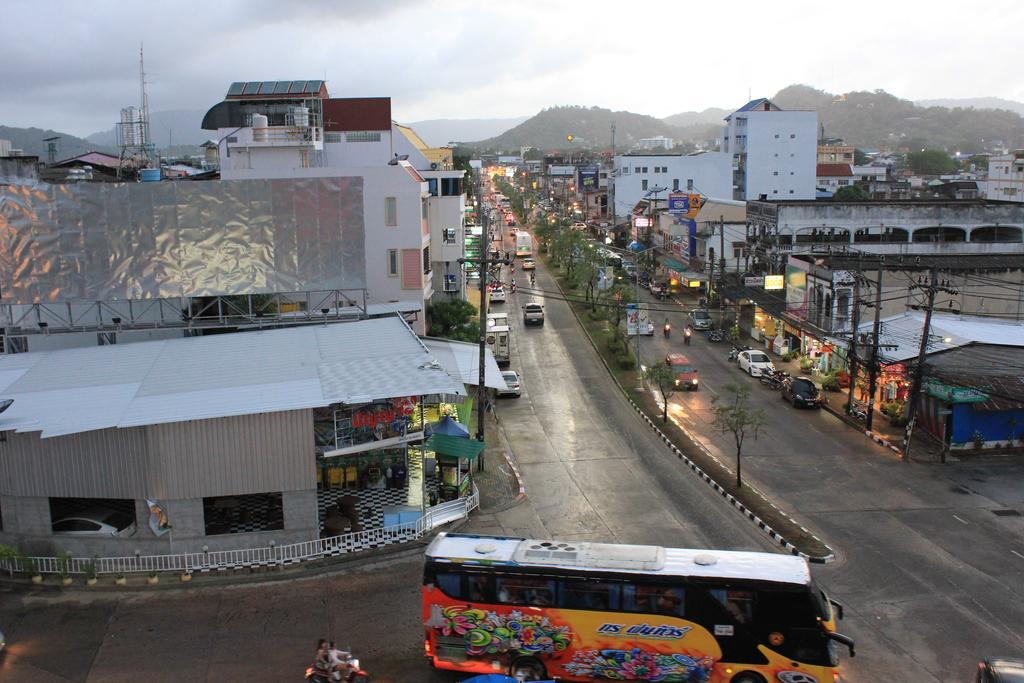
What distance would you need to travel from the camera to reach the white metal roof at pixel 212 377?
17969 millimetres

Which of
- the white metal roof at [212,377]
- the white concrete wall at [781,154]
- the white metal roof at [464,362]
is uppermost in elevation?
the white concrete wall at [781,154]

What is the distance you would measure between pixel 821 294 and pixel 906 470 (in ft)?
48.6

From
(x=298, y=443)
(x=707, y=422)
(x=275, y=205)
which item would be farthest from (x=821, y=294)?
(x=298, y=443)

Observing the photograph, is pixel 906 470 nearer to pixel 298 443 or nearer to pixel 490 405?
pixel 490 405

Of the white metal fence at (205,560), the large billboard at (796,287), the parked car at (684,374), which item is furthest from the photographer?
the large billboard at (796,287)

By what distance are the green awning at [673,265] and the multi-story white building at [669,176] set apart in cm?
2822

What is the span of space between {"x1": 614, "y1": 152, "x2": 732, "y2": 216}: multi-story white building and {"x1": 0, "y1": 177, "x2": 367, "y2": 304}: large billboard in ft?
230

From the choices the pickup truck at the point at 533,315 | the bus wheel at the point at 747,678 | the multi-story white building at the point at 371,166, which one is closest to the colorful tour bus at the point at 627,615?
the bus wheel at the point at 747,678

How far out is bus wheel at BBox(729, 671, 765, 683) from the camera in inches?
511

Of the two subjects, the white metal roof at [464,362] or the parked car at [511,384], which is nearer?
the white metal roof at [464,362]

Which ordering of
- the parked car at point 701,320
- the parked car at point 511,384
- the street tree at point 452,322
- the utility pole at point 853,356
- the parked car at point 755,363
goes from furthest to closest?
the parked car at point 701,320 < the parked car at point 755,363 < the street tree at point 452,322 < the parked car at point 511,384 < the utility pole at point 853,356

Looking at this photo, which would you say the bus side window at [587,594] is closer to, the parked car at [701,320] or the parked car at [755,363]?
the parked car at [755,363]

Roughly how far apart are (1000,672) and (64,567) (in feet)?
53.6

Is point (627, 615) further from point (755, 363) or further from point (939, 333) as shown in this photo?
point (755, 363)
